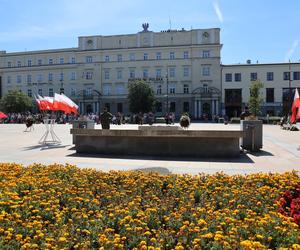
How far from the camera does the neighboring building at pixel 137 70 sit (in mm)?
76000

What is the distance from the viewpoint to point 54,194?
6.38 meters

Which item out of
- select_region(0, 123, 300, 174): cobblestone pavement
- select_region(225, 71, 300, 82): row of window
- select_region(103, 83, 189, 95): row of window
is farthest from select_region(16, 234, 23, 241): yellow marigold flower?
select_region(103, 83, 189, 95): row of window

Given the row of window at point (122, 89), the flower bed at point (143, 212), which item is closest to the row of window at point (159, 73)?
the row of window at point (122, 89)

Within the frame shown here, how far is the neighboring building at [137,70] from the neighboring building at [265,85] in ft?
6.98

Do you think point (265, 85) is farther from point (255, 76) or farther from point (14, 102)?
point (14, 102)

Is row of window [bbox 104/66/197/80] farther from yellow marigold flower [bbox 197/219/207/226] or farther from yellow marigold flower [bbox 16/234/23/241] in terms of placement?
yellow marigold flower [bbox 16/234/23/241]

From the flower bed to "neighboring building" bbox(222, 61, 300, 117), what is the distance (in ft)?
219

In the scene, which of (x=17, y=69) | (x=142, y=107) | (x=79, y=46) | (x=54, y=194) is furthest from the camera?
(x=17, y=69)

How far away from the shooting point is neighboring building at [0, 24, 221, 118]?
76000mm

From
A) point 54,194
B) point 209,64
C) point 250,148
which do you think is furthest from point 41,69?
point 54,194

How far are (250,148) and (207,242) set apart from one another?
11.3 meters

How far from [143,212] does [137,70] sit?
249 feet

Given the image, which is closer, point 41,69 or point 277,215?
point 277,215

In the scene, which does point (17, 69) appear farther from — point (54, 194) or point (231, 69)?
point (54, 194)
